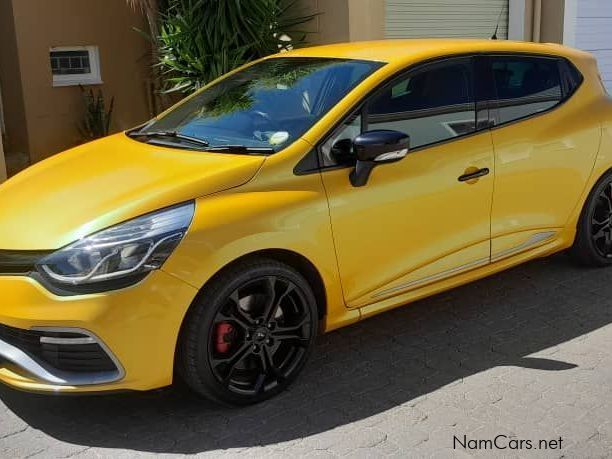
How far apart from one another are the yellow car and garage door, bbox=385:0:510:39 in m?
4.69

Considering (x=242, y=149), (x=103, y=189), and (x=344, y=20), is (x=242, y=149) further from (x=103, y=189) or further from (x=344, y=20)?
(x=344, y=20)

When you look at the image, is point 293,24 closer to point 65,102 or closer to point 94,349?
point 65,102

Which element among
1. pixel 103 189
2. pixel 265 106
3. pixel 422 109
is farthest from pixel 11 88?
pixel 422 109

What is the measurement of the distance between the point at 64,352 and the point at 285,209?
1142 mm

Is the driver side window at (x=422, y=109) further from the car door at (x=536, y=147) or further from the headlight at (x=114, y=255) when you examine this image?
the headlight at (x=114, y=255)

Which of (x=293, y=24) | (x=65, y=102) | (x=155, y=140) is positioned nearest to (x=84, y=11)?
(x=65, y=102)

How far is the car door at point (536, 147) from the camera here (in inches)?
172

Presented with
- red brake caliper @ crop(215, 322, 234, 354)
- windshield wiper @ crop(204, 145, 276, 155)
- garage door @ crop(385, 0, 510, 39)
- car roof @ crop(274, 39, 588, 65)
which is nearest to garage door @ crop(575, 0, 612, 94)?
garage door @ crop(385, 0, 510, 39)

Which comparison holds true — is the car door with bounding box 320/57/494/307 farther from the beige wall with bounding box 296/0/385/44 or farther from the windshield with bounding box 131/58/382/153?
the beige wall with bounding box 296/0/385/44

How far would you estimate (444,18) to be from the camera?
33.1 ft

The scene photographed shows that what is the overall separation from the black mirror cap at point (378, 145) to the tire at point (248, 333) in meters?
0.68

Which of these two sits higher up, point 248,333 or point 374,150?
point 374,150

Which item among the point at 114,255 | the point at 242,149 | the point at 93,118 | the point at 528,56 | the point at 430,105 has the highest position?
the point at 528,56

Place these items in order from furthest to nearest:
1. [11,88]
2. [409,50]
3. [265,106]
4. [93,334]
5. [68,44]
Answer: [68,44], [11,88], [409,50], [265,106], [93,334]
